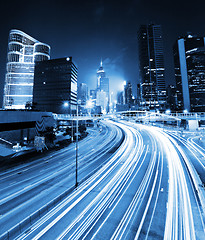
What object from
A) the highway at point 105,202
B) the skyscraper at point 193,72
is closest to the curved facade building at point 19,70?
the highway at point 105,202

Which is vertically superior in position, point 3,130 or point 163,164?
point 3,130

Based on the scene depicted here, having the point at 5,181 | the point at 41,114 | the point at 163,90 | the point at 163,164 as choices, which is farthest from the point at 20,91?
the point at 163,90

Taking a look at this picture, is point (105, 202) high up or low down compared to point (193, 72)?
down

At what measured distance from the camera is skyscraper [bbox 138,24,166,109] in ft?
583

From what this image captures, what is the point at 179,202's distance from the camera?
11516mm

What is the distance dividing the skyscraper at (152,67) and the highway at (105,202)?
17417 cm

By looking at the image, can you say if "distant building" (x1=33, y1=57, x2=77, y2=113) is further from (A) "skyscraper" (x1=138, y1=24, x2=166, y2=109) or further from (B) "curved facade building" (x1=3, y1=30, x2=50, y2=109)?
(A) "skyscraper" (x1=138, y1=24, x2=166, y2=109)

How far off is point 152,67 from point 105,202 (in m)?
207

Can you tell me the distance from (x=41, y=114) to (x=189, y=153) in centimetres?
4988

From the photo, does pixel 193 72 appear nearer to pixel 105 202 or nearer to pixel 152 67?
pixel 152 67

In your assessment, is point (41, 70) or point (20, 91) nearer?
point (41, 70)

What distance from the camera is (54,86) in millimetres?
113562

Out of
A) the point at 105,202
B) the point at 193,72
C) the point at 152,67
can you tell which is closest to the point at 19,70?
the point at 152,67

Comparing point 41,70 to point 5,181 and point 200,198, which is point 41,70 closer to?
point 5,181
